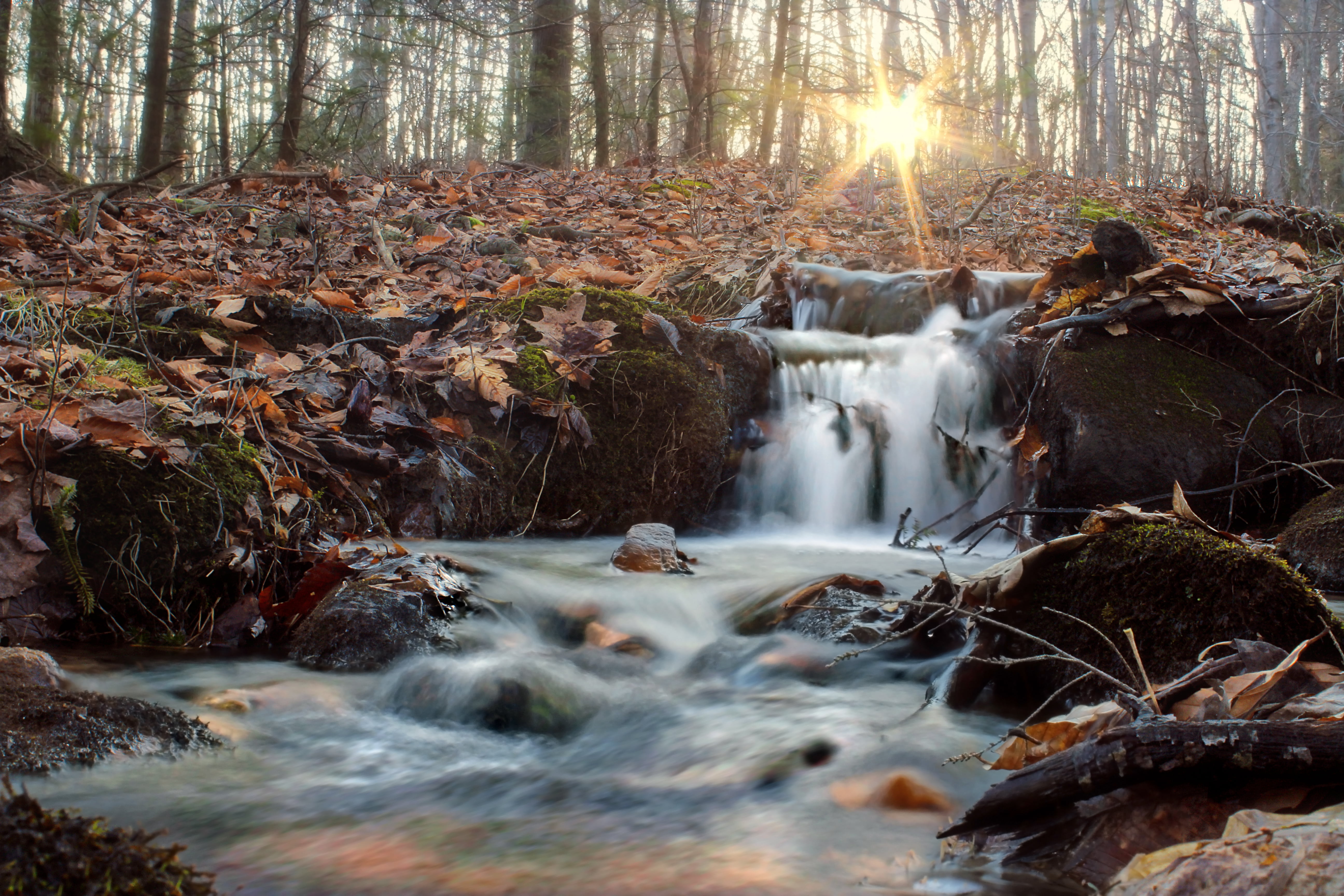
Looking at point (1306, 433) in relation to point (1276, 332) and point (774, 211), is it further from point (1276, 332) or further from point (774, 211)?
point (774, 211)

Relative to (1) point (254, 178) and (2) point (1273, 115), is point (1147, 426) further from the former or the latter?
(2) point (1273, 115)

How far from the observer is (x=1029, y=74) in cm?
1574

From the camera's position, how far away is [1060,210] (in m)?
9.53

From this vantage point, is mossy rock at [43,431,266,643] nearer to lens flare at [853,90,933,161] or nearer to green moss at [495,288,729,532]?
green moss at [495,288,729,532]

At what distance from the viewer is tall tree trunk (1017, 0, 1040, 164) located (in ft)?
54.4

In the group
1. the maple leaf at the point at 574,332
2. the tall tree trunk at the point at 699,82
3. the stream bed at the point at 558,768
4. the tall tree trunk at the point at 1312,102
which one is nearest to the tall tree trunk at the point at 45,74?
the maple leaf at the point at 574,332

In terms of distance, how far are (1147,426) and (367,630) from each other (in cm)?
370

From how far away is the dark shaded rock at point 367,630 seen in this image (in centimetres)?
258

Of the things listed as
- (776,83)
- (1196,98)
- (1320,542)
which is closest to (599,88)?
(776,83)

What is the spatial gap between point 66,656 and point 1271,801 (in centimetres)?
279

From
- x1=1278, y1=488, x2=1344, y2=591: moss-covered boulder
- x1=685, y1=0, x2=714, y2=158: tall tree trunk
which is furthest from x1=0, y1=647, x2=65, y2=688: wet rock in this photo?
x1=685, y1=0, x2=714, y2=158: tall tree trunk

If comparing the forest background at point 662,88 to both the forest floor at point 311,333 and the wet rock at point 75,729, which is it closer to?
the forest floor at point 311,333

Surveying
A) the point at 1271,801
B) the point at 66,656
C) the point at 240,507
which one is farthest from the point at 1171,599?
the point at 66,656

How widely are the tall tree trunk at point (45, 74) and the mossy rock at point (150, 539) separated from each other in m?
7.52
